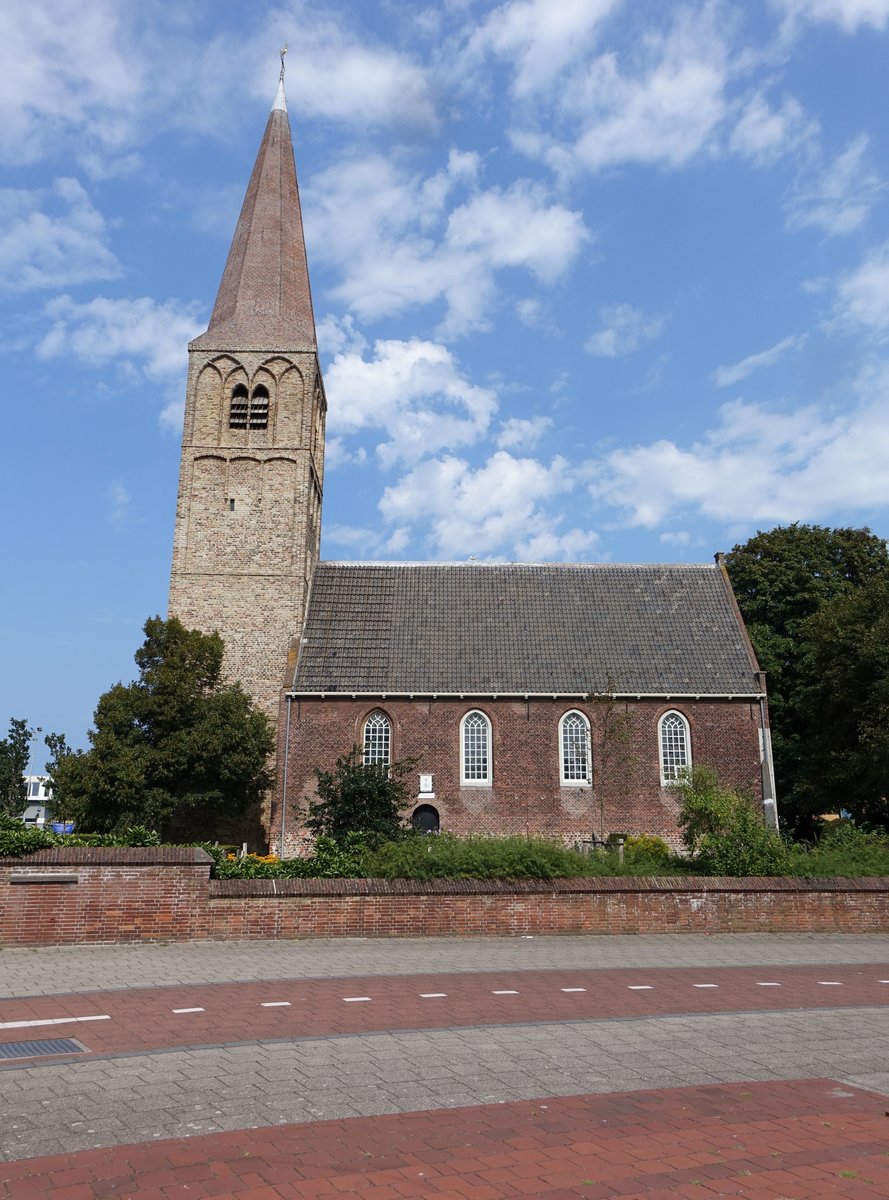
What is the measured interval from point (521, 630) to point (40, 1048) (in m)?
27.9

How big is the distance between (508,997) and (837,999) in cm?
399

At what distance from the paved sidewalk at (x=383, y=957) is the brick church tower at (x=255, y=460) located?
19.3 m

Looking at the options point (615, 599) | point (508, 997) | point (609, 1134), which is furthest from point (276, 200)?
point (609, 1134)

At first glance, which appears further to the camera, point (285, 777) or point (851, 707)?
point (851, 707)

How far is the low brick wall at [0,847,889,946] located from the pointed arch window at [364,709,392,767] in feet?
54.1

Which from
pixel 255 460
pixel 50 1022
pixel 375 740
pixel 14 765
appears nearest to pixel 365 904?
pixel 50 1022

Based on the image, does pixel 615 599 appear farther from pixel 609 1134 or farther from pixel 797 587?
pixel 609 1134

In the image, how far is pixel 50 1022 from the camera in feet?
30.0

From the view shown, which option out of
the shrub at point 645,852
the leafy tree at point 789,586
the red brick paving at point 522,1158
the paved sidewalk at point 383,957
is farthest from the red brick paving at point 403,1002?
the leafy tree at point 789,586

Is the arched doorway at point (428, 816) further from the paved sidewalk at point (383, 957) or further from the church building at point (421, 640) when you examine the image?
the paved sidewalk at point (383, 957)

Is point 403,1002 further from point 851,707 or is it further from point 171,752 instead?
point 851,707

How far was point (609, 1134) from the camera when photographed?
6.14 m

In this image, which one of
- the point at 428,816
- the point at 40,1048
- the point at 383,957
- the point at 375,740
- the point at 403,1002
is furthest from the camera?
the point at 375,740

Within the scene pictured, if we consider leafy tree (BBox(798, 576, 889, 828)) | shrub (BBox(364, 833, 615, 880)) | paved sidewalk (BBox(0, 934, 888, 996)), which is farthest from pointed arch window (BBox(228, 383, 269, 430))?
paved sidewalk (BBox(0, 934, 888, 996))
